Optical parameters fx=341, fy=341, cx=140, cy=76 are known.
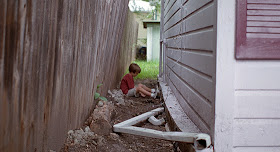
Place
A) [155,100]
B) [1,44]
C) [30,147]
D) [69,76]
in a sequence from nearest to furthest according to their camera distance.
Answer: [1,44] < [30,147] < [69,76] < [155,100]

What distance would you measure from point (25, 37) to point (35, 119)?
57 centimetres

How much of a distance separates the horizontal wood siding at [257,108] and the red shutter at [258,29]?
104mm

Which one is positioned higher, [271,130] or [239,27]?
[239,27]

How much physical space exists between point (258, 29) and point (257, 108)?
0.62 metres

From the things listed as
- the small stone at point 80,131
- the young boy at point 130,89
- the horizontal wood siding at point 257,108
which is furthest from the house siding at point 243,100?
the young boy at point 130,89

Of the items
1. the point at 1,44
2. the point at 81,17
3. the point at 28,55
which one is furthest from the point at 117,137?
the point at 1,44

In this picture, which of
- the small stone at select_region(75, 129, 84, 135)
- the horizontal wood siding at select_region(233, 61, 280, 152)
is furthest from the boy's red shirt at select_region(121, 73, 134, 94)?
the horizontal wood siding at select_region(233, 61, 280, 152)

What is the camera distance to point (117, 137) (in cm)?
364

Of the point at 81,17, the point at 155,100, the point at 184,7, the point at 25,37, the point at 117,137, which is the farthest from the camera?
the point at 155,100

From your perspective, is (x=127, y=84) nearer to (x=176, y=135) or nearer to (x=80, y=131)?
(x=80, y=131)

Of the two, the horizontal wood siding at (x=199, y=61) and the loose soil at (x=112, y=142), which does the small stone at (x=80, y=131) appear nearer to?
the loose soil at (x=112, y=142)

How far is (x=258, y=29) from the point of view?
2.60 meters

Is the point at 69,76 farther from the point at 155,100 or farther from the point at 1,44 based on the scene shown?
the point at 155,100

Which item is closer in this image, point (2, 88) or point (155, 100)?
point (2, 88)
